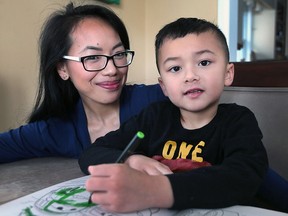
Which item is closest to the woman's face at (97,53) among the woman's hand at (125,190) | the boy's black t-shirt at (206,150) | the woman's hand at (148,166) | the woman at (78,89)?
the woman at (78,89)

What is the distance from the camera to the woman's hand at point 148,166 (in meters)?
0.57

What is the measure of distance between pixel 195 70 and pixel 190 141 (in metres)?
0.16

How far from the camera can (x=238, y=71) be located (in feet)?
3.95

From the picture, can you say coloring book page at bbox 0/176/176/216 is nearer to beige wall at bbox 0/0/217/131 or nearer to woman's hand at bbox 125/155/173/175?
woman's hand at bbox 125/155/173/175

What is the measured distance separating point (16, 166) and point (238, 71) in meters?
0.84

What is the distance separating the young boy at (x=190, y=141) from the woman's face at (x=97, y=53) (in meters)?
0.19

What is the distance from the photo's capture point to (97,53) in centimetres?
95

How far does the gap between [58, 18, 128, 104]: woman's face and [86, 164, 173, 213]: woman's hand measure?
0.53 m

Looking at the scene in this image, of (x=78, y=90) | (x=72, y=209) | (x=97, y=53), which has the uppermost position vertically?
(x=97, y=53)

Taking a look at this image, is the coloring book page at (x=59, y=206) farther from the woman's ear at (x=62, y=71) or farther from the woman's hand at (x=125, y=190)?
the woman's ear at (x=62, y=71)

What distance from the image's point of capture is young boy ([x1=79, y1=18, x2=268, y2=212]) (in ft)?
1.50

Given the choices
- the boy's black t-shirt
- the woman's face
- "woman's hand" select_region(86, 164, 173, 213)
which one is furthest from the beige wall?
"woman's hand" select_region(86, 164, 173, 213)

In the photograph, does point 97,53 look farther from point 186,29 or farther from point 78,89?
point 186,29

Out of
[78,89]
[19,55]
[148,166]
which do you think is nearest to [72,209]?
[148,166]
